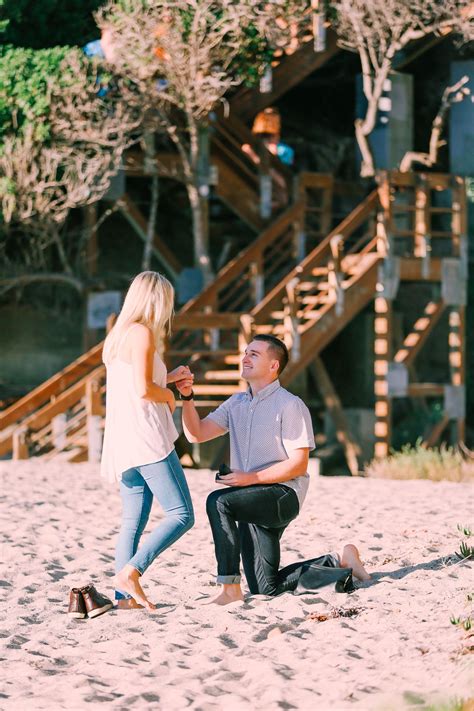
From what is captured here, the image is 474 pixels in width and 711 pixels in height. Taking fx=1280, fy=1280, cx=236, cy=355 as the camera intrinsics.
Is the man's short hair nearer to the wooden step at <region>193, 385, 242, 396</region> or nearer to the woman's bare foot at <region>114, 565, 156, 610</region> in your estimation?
the woman's bare foot at <region>114, 565, 156, 610</region>

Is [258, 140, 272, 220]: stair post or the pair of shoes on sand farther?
[258, 140, 272, 220]: stair post

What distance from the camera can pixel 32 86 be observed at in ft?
53.7

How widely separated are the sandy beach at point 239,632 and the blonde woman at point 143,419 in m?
0.43

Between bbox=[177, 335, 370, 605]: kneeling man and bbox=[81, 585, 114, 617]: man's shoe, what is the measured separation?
561 mm

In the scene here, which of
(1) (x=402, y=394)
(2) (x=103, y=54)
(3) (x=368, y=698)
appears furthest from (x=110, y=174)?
(3) (x=368, y=698)

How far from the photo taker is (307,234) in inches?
744

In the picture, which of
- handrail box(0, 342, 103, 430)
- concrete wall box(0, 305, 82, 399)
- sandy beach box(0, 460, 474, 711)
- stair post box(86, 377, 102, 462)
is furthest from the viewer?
concrete wall box(0, 305, 82, 399)

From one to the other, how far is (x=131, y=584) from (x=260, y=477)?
815mm

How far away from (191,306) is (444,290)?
3769 mm

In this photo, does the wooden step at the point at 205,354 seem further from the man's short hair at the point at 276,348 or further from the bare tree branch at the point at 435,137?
the man's short hair at the point at 276,348

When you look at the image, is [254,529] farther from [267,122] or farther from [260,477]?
[267,122]

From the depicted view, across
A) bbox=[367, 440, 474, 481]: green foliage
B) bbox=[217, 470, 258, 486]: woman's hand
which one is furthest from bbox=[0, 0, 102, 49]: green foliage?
bbox=[217, 470, 258, 486]: woman's hand

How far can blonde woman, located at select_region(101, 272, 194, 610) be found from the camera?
239 inches

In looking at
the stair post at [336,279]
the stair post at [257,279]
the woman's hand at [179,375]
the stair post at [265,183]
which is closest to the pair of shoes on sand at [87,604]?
the woman's hand at [179,375]
